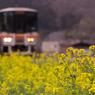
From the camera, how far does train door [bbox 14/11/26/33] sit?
599 inches

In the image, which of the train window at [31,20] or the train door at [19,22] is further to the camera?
the train door at [19,22]

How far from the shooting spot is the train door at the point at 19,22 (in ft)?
49.9

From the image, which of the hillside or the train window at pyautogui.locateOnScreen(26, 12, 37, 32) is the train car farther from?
the hillside

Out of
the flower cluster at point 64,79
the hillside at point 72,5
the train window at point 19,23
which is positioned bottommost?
the flower cluster at point 64,79

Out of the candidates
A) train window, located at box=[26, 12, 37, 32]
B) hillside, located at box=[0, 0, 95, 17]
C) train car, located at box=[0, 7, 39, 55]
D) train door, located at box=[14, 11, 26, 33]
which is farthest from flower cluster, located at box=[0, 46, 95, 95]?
hillside, located at box=[0, 0, 95, 17]

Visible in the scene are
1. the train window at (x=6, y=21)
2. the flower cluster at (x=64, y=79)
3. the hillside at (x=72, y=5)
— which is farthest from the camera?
the hillside at (x=72, y=5)

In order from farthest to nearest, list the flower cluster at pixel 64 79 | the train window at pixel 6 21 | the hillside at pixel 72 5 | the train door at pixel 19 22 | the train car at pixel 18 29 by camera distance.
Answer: the hillside at pixel 72 5
the train door at pixel 19 22
the train window at pixel 6 21
the train car at pixel 18 29
the flower cluster at pixel 64 79

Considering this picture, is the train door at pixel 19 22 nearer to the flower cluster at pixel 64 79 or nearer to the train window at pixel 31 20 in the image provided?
the train window at pixel 31 20

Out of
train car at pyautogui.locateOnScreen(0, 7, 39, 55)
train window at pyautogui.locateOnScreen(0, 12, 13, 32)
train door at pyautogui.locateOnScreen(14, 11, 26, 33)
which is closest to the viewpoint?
train car at pyautogui.locateOnScreen(0, 7, 39, 55)

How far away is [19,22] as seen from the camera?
1539cm

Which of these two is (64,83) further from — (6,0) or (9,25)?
(6,0)

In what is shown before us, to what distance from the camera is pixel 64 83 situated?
2.80 metres

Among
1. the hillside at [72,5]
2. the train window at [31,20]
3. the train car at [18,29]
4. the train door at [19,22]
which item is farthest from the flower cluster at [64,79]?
the hillside at [72,5]

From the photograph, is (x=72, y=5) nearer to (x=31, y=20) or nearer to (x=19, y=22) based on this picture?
(x=19, y=22)
